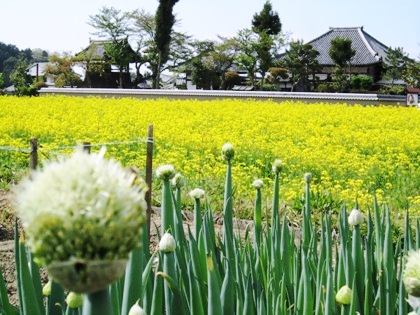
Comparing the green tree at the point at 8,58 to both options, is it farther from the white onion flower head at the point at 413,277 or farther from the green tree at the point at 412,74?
the white onion flower head at the point at 413,277

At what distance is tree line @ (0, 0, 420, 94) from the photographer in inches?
1556

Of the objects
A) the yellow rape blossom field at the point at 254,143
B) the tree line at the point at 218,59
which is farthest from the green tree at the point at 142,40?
the yellow rape blossom field at the point at 254,143

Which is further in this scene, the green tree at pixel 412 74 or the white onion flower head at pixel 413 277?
the green tree at pixel 412 74

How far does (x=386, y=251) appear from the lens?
Answer: 172 centimetres

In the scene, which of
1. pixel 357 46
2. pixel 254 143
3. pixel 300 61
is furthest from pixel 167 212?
pixel 357 46

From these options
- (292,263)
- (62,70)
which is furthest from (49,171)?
(62,70)

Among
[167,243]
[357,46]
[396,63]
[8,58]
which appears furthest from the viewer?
[8,58]

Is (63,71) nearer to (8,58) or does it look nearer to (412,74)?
(412,74)

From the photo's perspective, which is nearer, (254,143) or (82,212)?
(82,212)

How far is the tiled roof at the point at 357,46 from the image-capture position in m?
43.2

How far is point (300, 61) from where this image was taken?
3984 cm

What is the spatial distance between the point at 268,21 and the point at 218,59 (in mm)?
6865

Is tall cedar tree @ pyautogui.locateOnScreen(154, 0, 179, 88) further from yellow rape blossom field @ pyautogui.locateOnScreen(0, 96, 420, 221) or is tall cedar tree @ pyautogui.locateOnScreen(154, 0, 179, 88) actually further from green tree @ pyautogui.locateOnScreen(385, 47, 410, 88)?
yellow rape blossom field @ pyautogui.locateOnScreen(0, 96, 420, 221)

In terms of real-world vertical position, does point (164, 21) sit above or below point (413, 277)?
above
